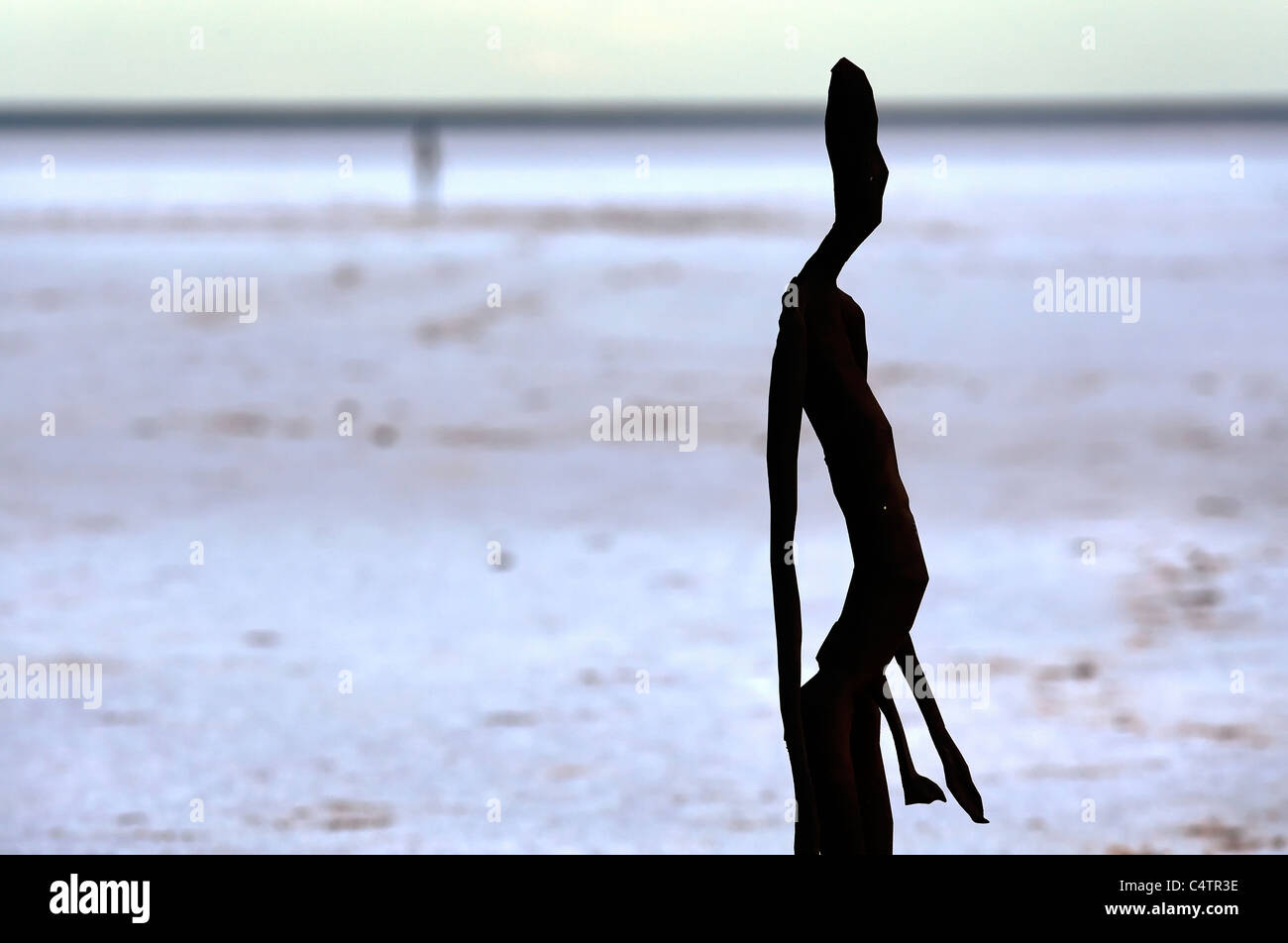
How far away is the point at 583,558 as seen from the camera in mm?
9469

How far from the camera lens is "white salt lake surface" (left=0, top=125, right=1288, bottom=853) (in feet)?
19.7

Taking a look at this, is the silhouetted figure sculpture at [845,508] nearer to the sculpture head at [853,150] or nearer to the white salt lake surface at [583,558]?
the sculpture head at [853,150]

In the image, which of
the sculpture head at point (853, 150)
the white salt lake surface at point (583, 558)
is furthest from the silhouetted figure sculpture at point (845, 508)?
the white salt lake surface at point (583, 558)

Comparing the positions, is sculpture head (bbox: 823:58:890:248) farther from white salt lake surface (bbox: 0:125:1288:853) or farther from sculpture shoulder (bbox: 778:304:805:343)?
white salt lake surface (bbox: 0:125:1288:853)

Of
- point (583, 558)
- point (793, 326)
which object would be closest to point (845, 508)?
point (793, 326)

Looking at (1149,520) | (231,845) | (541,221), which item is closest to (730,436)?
(1149,520)

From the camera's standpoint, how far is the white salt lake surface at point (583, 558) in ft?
19.7

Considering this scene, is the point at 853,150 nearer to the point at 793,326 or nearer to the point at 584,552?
the point at 793,326

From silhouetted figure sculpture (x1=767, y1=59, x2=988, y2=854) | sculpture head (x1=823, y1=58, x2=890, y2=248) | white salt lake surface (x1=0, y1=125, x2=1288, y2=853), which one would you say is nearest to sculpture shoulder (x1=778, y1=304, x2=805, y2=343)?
silhouetted figure sculpture (x1=767, y1=59, x2=988, y2=854)

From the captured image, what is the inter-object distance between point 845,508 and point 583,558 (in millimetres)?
6404

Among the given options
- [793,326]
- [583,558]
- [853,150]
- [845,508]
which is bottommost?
[583,558]

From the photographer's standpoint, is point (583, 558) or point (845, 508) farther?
point (583, 558)
